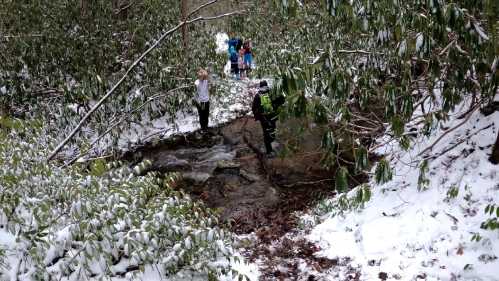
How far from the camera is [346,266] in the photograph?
20.2 feet

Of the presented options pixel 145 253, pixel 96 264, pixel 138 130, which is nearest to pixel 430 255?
pixel 145 253

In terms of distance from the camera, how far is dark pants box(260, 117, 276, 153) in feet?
32.9

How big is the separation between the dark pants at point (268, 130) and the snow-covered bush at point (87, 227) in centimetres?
495

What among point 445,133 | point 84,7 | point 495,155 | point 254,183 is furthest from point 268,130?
A: point 84,7

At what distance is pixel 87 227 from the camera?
4.28 m

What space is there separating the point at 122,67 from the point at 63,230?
386 inches

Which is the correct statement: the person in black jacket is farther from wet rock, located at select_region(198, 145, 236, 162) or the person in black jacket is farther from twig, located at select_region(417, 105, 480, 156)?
twig, located at select_region(417, 105, 480, 156)

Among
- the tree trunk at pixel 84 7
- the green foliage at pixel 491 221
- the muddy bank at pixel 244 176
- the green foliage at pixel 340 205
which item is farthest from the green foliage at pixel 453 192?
the tree trunk at pixel 84 7

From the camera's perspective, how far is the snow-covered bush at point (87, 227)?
4312 mm

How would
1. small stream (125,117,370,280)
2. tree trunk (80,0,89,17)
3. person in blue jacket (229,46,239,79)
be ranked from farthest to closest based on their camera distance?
person in blue jacket (229,46,239,79)
tree trunk (80,0,89,17)
small stream (125,117,370,280)

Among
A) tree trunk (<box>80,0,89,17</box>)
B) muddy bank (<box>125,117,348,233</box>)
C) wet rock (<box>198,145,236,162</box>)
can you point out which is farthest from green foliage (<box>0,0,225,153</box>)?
wet rock (<box>198,145,236,162</box>)

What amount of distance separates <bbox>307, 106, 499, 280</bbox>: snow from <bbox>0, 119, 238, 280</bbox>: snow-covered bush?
216cm

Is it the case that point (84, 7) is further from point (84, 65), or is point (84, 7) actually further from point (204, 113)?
point (204, 113)

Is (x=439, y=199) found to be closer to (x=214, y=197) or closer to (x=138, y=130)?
(x=214, y=197)
